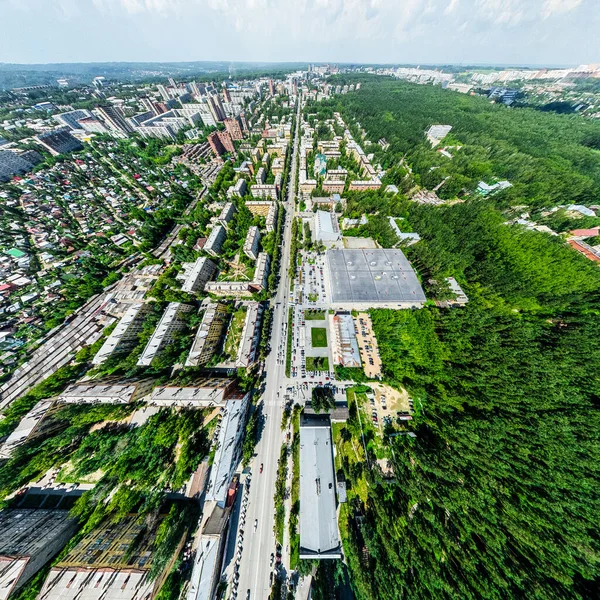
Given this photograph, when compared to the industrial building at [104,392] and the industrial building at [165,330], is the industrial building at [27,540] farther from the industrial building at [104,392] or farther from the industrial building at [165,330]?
the industrial building at [165,330]

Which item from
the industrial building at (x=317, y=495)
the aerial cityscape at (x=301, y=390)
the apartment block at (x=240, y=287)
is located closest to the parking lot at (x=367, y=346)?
the aerial cityscape at (x=301, y=390)

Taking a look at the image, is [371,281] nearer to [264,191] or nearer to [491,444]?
[491,444]

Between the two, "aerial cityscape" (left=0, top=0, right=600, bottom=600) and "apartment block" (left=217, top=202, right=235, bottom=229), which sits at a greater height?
"apartment block" (left=217, top=202, right=235, bottom=229)

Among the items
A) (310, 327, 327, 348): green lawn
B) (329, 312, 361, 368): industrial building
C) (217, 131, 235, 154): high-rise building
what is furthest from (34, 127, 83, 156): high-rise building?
(329, 312, 361, 368): industrial building

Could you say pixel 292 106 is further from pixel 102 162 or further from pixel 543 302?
pixel 543 302

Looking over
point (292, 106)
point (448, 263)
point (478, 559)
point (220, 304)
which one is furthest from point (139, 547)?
point (292, 106)

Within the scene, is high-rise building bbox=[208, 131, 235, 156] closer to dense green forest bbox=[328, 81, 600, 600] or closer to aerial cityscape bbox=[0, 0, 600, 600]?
aerial cityscape bbox=[0, 0, 600, 600]
